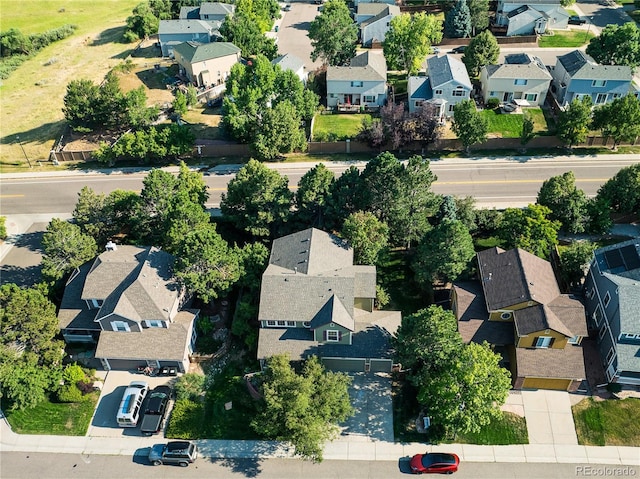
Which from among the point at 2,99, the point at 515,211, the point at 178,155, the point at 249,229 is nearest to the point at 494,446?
the point at 515,211

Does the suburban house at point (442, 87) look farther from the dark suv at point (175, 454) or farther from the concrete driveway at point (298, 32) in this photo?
the dark suv at point (175, 454)

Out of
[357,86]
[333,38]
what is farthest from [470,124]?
[333,38]

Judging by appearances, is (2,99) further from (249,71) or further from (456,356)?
(456,356)

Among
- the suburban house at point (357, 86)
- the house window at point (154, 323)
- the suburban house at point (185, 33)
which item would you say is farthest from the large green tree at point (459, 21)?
the house window at point (154, 323)

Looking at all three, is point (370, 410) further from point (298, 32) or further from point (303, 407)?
point (298, 32)

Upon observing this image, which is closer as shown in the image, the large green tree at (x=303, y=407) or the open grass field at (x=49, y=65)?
the large green tree at (x=303, y=407)

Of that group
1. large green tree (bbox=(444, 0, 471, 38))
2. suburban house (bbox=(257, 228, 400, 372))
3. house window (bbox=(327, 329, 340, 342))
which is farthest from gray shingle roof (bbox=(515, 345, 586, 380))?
large green tree (bbox=(444, 0, 471, 38))

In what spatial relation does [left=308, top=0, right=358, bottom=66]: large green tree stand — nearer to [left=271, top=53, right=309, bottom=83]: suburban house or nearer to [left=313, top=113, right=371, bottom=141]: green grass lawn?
[left=271, top=53, right=309, bottom=83]: suburban house
